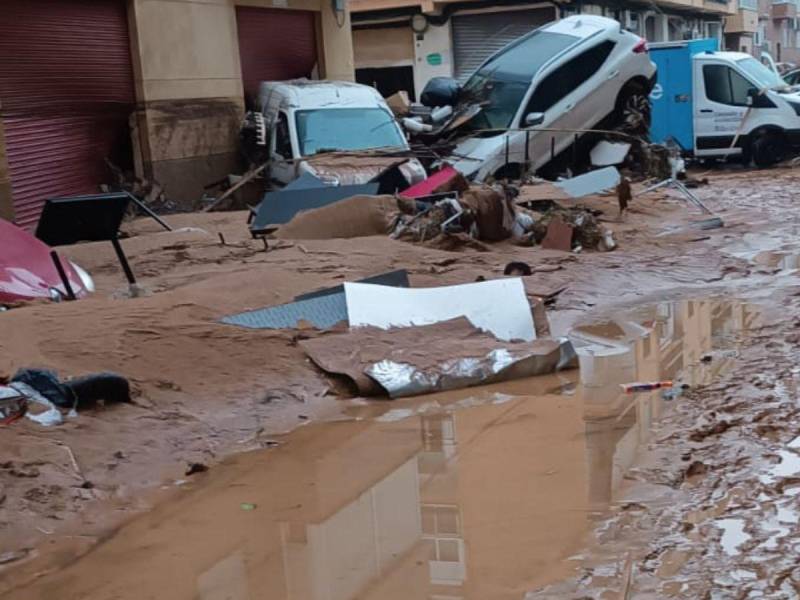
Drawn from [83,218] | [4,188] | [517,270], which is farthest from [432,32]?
[83,218]

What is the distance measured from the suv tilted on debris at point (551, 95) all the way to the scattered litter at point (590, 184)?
2018 mm

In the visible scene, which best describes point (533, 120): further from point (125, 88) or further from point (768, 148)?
point (768, 148)

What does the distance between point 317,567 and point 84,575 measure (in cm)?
91

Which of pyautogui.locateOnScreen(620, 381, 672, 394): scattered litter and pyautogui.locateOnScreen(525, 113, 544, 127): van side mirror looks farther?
pyautogui.locateOnScreen(525, 113, 544, 127): van side mirror

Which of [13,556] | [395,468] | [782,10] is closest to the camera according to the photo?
[13,556]

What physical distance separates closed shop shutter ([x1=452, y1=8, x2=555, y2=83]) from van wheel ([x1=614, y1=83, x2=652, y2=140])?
36.0 feet

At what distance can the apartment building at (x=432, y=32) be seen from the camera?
29.2m

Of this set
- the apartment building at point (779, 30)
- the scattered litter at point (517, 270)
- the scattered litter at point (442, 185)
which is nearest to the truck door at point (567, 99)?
the scattered litter at point (442, 185)

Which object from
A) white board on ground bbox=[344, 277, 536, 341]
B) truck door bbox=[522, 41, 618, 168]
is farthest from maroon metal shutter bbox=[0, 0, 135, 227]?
white board on ground bbox=[344, 277, 536, 341]

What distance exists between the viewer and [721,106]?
21.4m

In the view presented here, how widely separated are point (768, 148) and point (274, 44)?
9951 millimetres

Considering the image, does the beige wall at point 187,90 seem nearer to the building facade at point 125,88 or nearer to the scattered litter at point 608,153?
the building facade at point 125,88

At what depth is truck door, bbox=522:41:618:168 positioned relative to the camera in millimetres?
17406

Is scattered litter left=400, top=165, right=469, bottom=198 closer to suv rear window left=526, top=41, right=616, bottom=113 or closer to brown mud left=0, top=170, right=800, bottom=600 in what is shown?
brown mud left=0, top=170, right=800, bottom=600
